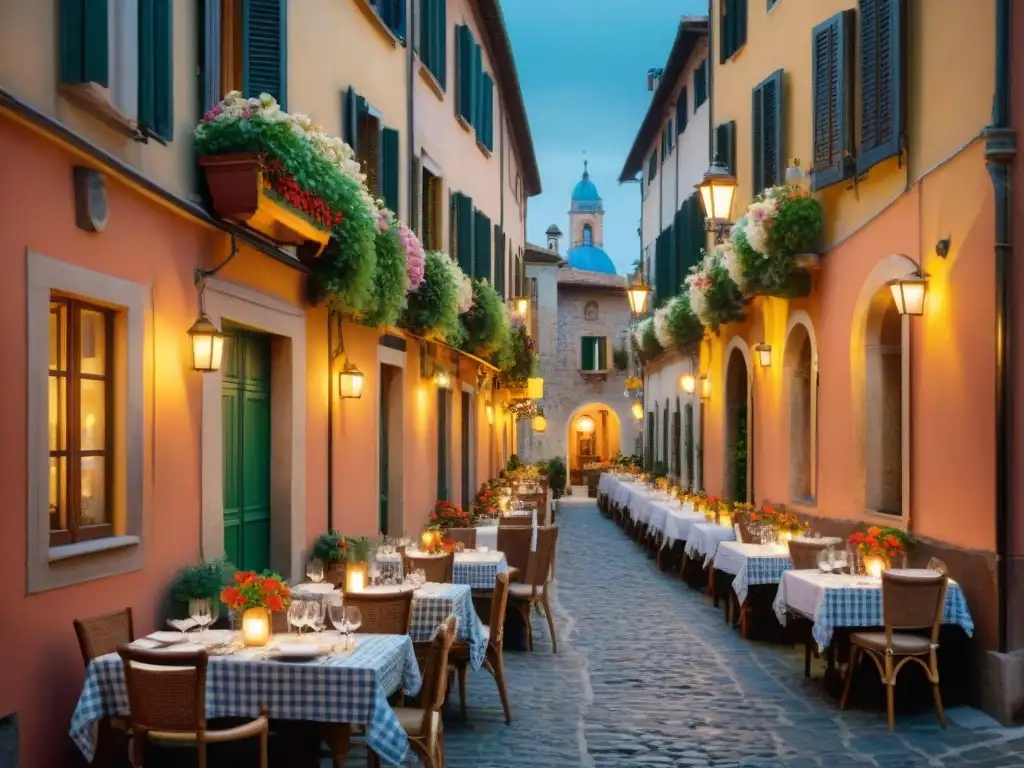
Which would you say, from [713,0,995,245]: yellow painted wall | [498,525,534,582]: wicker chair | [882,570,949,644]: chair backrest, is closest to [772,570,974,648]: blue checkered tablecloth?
[882,570,949,644]: chair backrest

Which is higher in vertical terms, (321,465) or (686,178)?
(686,178)

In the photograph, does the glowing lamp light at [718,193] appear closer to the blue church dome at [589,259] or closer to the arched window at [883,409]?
the arched window at [883,409]

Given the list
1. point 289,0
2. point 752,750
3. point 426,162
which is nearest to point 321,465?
point 289,0

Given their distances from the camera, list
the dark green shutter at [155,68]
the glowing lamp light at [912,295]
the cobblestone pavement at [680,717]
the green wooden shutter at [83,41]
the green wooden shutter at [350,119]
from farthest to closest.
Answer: the green wooden shutter at [350,119]
the glowing lamp light at [912,295]
the cobblestone pavement at [680,717]
the dark green shutter at [155,68]
the green wooden shutter at [83,41]

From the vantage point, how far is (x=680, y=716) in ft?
28.9

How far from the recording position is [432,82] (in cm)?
1563

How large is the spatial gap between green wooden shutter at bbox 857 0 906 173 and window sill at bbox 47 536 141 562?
7234 millimetres

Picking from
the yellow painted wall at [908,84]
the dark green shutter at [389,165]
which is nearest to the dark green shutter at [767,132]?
the yellow painted wall at [908,84]

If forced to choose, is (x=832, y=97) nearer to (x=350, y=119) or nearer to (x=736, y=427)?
(x=350, y=119)

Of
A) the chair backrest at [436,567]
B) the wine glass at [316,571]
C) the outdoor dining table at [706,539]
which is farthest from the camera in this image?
the outdoor dining table at [706,539]

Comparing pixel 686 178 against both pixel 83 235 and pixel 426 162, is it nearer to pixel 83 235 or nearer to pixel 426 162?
pixel 426 162

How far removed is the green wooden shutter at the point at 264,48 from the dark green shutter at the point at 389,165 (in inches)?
141

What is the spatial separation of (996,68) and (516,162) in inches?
844

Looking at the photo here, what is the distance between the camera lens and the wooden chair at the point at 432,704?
6340 millimetres
